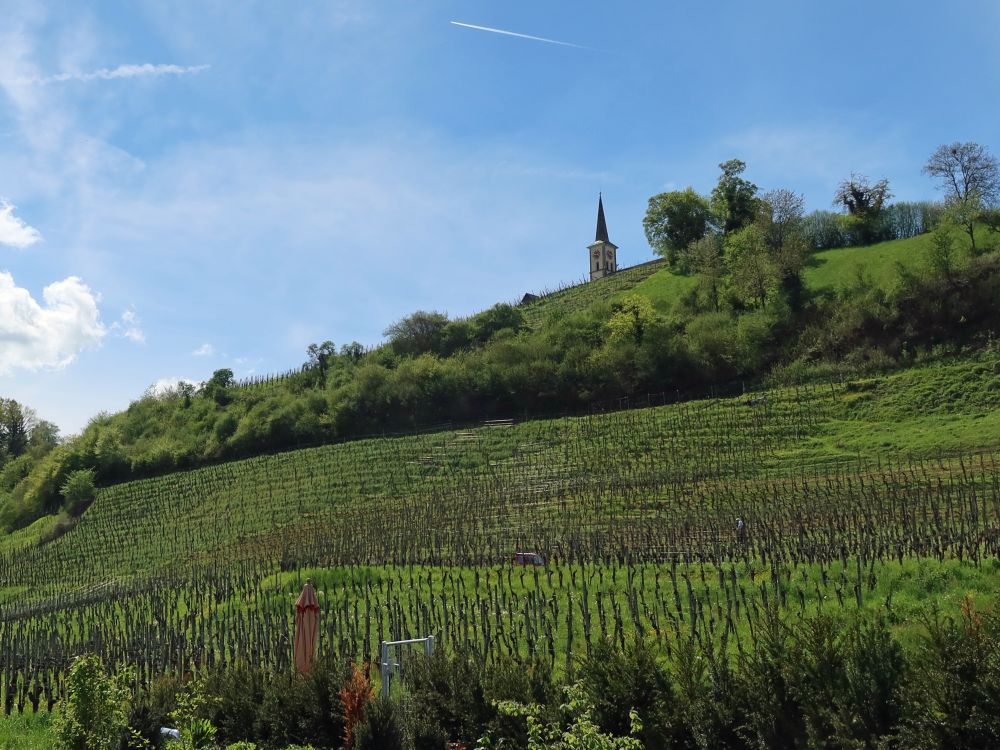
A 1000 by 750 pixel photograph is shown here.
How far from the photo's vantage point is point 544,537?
2842 cm

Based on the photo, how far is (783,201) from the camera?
7781 centimetres

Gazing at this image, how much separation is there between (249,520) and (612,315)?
42998 mm

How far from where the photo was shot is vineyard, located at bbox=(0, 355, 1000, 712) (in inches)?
632

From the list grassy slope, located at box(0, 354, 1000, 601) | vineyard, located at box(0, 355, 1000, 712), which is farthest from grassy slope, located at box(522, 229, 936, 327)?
vineyard, located at box(0, 355, 1000, 712)

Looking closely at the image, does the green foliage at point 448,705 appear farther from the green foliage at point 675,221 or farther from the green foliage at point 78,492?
the green foliage at point 675,221

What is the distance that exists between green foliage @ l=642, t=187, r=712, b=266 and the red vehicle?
80857 millimetres

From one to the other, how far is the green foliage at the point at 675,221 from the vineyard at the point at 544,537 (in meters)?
46.8

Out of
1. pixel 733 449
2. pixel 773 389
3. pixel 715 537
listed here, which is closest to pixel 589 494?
pixel 733 449

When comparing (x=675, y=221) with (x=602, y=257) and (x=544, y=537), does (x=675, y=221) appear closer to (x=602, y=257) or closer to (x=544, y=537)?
(x=602, y=257)

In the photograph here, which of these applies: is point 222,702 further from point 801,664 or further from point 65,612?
point 65,612

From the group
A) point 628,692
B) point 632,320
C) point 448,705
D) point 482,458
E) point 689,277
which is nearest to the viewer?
point 628,692

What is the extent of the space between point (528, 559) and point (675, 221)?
8485cm

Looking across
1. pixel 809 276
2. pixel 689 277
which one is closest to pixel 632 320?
pixel 809 276

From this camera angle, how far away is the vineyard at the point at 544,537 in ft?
52.6
